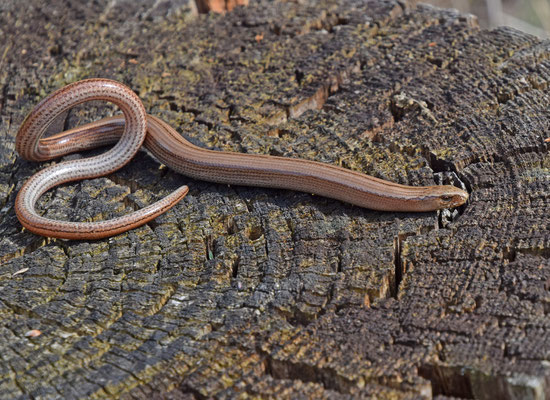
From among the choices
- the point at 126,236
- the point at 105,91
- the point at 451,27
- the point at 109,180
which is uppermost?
the point at 451,27

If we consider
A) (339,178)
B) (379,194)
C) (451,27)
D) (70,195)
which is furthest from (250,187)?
(451,27)

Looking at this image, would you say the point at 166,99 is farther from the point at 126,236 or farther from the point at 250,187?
the point at 126,236

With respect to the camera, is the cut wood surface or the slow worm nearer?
the cut wood surface

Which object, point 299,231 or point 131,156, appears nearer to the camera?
point 299,231

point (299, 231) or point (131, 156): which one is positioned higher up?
point (131, 156)
